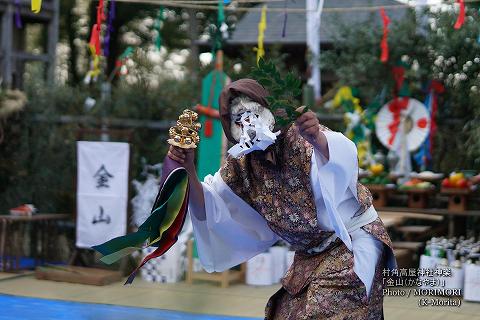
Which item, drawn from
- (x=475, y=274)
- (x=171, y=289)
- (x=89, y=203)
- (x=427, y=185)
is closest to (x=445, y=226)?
(x=427, y=185)

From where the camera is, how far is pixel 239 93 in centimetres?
320

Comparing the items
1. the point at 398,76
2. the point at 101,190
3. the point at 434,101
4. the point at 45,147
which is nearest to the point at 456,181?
the point at 434,101

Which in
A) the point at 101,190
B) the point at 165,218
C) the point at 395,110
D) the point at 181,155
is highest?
the point at 395,110

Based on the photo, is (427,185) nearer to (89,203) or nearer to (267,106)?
(89,203)

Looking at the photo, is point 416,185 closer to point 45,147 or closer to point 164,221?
point 45,147

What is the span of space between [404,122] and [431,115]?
0.84 ft

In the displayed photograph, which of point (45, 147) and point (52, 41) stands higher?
point (52, 41)

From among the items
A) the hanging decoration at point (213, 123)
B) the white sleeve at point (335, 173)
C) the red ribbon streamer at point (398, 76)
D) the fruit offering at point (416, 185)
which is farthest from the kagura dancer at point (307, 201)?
the red ribbon streamer at point (398, 76)

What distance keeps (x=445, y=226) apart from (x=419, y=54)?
66.8 inches

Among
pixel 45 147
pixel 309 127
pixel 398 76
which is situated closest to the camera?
pixel 309 127

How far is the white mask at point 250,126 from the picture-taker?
3086mm

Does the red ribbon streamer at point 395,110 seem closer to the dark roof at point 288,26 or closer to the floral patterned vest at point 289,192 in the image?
the dark roof at point 288,26

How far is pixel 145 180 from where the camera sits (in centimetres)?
827

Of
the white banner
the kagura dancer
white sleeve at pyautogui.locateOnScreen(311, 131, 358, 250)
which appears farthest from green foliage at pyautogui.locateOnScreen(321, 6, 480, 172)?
white sleeve at pyautogui.locateOnScreen(311, 131, 358, 250)
